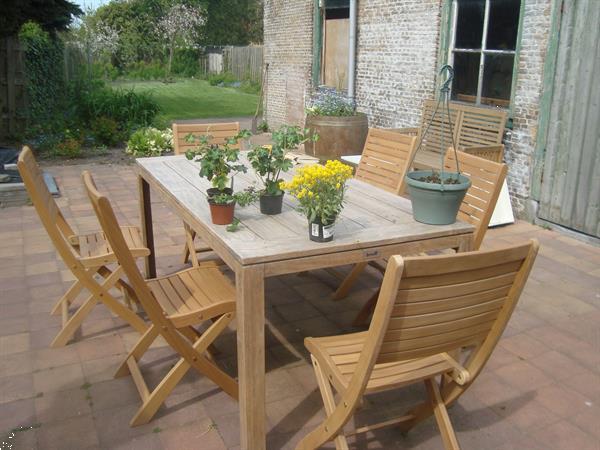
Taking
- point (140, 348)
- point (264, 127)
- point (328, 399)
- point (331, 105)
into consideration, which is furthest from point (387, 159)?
point (264, 127)

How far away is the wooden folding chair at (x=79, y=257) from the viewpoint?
9.25ft

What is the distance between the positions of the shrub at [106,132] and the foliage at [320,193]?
25.4 feet

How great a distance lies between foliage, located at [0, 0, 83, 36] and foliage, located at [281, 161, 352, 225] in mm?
Result: 9262

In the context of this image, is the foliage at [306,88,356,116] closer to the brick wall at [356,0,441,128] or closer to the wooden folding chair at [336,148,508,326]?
the brick wall at [356,0,441,128]

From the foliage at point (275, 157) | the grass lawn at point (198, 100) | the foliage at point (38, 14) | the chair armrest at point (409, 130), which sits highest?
the foliage at point (38, 14)

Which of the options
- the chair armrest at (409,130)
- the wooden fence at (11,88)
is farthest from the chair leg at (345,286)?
the wooden fence at (11,88)

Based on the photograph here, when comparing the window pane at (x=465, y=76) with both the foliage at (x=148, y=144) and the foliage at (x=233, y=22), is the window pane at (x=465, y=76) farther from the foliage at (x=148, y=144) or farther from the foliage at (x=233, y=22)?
the foliage at (x=233, y=22)

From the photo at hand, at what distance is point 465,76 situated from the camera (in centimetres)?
646

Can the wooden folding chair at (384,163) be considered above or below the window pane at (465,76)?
below

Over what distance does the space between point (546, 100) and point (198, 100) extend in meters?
14.4

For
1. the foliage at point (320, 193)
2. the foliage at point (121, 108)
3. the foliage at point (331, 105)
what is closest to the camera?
the foliage at point (320, 193)

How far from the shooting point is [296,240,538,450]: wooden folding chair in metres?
1.69

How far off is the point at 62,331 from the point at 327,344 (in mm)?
1643

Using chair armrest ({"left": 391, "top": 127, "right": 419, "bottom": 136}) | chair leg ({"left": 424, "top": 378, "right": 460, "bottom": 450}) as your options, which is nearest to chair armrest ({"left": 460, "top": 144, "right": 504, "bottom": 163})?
chair armrest ({"left": 391, "top": 127, "right": 419, "bottom": 136})
